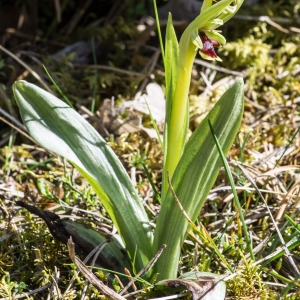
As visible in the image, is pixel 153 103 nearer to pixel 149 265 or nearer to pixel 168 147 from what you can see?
pixel 168 147

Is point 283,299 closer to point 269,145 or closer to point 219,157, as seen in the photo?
point 219,157

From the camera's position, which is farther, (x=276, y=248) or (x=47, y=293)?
→ (x=276, y=248)

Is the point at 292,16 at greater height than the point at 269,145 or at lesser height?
greater

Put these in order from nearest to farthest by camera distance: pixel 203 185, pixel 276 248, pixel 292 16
A: pixel 203 185, pixel 276 248, pixel 292 16

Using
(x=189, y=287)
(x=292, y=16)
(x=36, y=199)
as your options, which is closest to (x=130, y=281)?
(x=189, y=287)

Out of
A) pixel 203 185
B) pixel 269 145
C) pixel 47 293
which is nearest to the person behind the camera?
pixel 203 185

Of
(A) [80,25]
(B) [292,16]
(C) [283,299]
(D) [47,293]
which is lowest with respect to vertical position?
(C) [283,299]

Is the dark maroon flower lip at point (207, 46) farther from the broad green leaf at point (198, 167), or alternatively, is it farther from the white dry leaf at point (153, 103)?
the white dry leaf at point (153, 103)
